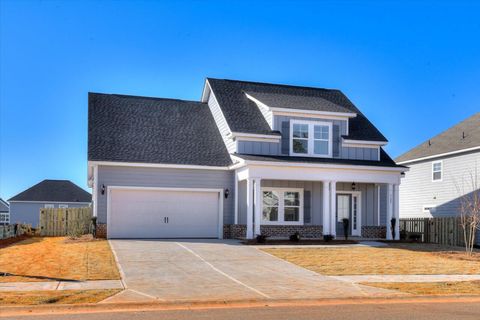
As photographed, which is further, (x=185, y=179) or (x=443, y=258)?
(x=185, y=179)

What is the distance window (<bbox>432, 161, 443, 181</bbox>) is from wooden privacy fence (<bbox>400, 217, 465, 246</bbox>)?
178 inches

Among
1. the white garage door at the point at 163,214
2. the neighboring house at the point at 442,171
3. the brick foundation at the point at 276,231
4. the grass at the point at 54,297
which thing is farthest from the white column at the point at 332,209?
the grass at the point at 54,297

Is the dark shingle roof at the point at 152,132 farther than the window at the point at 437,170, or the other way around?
the window at the point at 437,170

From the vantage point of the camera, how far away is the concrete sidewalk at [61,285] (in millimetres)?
11875

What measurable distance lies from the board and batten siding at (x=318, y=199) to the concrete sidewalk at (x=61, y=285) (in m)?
12.9

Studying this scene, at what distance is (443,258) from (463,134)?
43.5 ft

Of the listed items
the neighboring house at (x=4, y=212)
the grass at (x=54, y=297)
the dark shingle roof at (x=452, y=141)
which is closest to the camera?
the grass at (x=54, y=297)

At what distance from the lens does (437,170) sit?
31734 mm

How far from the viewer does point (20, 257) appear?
17797mm

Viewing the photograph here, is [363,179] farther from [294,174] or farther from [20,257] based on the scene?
[20,257]

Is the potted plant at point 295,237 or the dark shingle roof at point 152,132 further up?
the dark shingle roof at point 152,132

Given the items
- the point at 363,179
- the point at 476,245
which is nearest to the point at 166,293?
→ the point at 363,179

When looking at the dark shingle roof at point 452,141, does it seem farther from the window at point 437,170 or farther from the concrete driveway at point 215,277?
the concrete driveway at point 215,277

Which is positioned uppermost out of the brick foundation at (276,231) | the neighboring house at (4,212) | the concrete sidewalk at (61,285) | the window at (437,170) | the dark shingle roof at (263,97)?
the dark shingle roof at (263,97)
